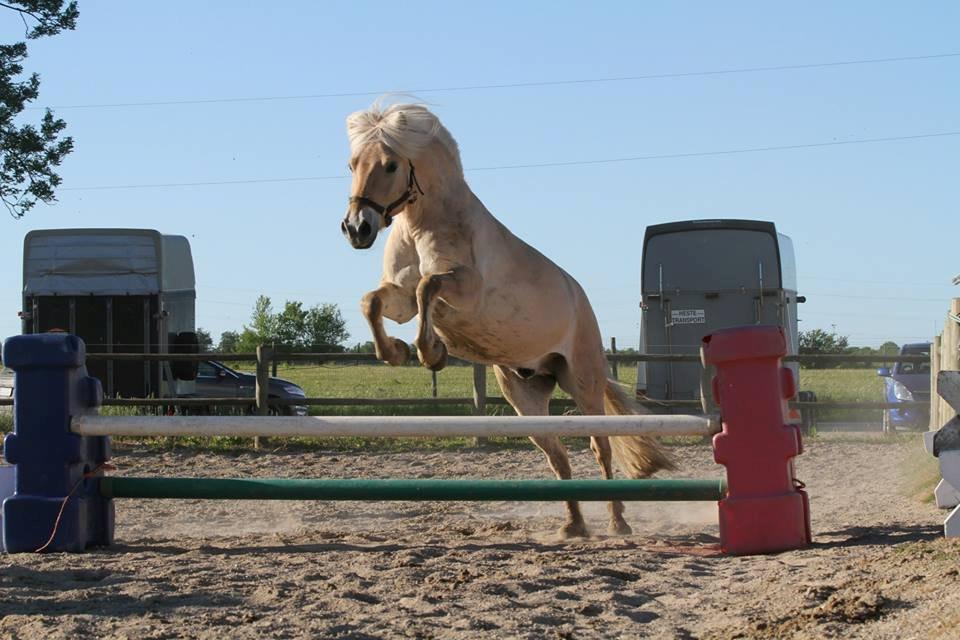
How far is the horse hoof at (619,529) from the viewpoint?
235 inches

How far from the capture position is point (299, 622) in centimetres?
336

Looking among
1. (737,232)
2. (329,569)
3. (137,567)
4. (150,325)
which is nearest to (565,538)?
(329,569)

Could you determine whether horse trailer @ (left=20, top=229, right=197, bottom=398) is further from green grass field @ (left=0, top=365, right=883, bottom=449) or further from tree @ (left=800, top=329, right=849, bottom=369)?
tree @ (left=800, top=329, right=849, bottom=369)

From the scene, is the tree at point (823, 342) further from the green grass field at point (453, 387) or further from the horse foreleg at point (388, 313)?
the horse foreleg at point (388, 313)

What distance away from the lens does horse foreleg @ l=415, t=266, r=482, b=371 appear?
5.16m

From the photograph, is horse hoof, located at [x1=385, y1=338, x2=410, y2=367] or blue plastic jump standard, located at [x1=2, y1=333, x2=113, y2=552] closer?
blue plastic jump standard, located at [x1=2, y1=333, x2=113, y2=552]

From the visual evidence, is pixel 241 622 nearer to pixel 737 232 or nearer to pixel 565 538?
pixel 565 538

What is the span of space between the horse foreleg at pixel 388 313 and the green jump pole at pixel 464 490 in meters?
0.70

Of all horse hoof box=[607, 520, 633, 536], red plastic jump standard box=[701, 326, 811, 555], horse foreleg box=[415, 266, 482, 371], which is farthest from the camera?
horse hoof box=[607, 520, 633, 536]

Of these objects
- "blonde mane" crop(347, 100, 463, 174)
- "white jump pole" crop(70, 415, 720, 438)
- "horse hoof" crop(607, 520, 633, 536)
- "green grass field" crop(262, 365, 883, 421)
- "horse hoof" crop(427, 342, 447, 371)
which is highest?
"blonde mane" crop(347, 100, 463, 174)

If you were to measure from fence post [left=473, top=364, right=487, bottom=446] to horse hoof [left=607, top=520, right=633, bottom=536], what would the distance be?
249 inches

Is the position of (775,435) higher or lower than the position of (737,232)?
lower

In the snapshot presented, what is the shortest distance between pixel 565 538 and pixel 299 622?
2613 millimetres

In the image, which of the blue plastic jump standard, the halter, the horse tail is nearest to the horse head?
the halter
